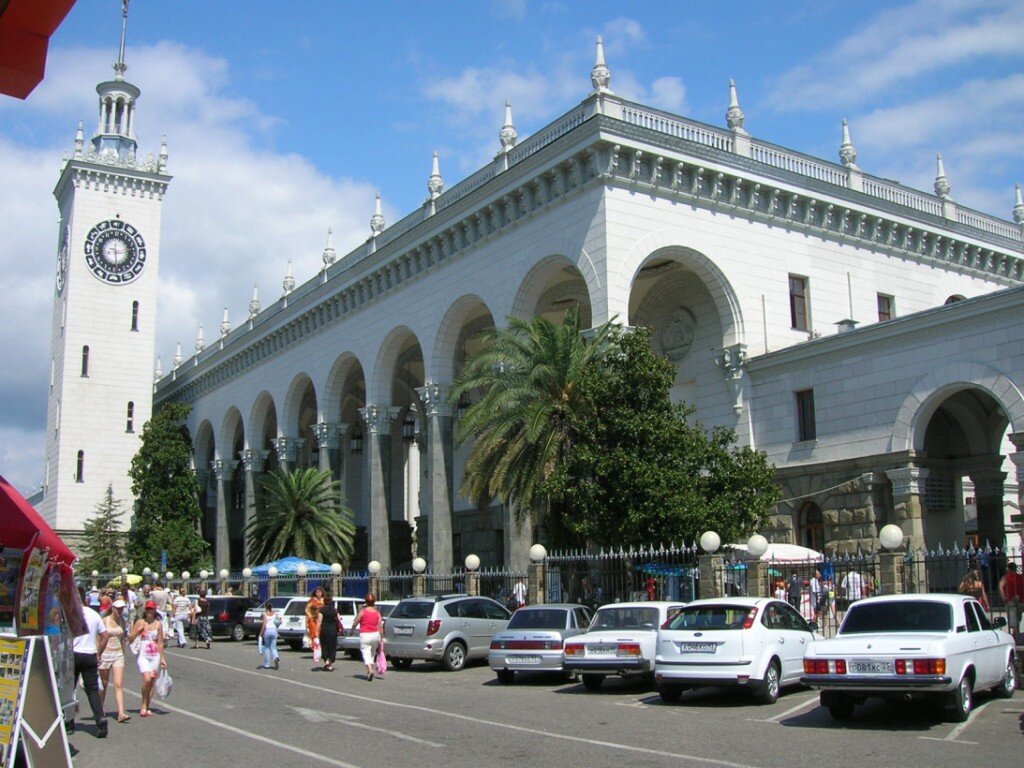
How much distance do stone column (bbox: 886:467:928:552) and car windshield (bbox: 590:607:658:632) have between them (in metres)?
10.7

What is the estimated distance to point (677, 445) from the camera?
24.2 m

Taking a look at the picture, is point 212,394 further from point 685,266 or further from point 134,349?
point 685,266

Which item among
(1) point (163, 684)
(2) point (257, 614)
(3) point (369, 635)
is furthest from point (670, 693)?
(2) point (257, 614)

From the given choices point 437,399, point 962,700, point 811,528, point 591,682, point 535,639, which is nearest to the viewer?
point 962,700

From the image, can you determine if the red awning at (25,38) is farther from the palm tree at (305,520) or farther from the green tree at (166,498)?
the green tree at (166,498)

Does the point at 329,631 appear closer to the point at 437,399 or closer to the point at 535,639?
the point at 535,639

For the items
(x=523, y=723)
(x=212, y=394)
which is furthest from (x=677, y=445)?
(x=212, y=394)

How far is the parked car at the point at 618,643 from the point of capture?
647 inches

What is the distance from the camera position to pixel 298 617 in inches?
1140

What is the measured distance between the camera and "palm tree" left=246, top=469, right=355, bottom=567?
135 ft

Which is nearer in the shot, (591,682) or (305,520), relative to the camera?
(591,682)

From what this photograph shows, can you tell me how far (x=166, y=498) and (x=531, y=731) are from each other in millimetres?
50116

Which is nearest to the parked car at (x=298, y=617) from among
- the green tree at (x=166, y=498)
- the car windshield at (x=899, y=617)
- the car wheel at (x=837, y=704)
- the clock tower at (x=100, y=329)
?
the car windshield at (x=899, y=617)

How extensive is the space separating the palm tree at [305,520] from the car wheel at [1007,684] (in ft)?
99.9
